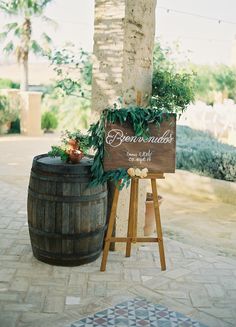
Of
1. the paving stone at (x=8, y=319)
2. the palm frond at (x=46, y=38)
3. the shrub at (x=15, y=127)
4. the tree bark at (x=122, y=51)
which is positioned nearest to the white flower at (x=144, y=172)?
the tree bark at (x=122, y=51)

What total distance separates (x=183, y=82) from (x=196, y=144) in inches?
173

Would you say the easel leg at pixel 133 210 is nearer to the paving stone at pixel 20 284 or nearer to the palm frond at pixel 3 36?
the paving stone at pixel 20 284

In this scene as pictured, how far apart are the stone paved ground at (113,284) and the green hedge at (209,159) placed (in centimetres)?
279

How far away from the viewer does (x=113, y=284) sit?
3.86m

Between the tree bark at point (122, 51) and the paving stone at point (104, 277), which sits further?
the tree bark at point (122, 51)

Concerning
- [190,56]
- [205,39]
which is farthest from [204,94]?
[190,56]

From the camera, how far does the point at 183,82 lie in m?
4.45

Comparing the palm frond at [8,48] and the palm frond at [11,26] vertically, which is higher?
the palm frond at [11,26]

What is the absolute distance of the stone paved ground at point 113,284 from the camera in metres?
3.35

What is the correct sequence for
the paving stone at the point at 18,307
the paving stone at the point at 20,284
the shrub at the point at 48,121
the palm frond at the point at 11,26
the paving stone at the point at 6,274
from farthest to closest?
the palm frond at the point at 11,26, the shrub at the point at 48,121, the paving stone at the point at 6,274, the paving stone at the point at 20,284, the paving stone at the point at 18,307

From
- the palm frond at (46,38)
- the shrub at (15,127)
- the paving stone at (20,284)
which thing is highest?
the palm frond at (46,38)

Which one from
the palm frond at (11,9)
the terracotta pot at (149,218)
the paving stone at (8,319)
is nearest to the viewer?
the paving stone at (8,319)

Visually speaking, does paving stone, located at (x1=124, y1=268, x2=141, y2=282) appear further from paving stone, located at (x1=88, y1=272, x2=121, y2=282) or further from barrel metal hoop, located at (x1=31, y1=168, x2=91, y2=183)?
barrel metal hoop, located at (x1=31, y1=168, x2=91, y2=183)

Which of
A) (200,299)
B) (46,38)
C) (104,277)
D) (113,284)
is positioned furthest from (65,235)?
(46,38)
